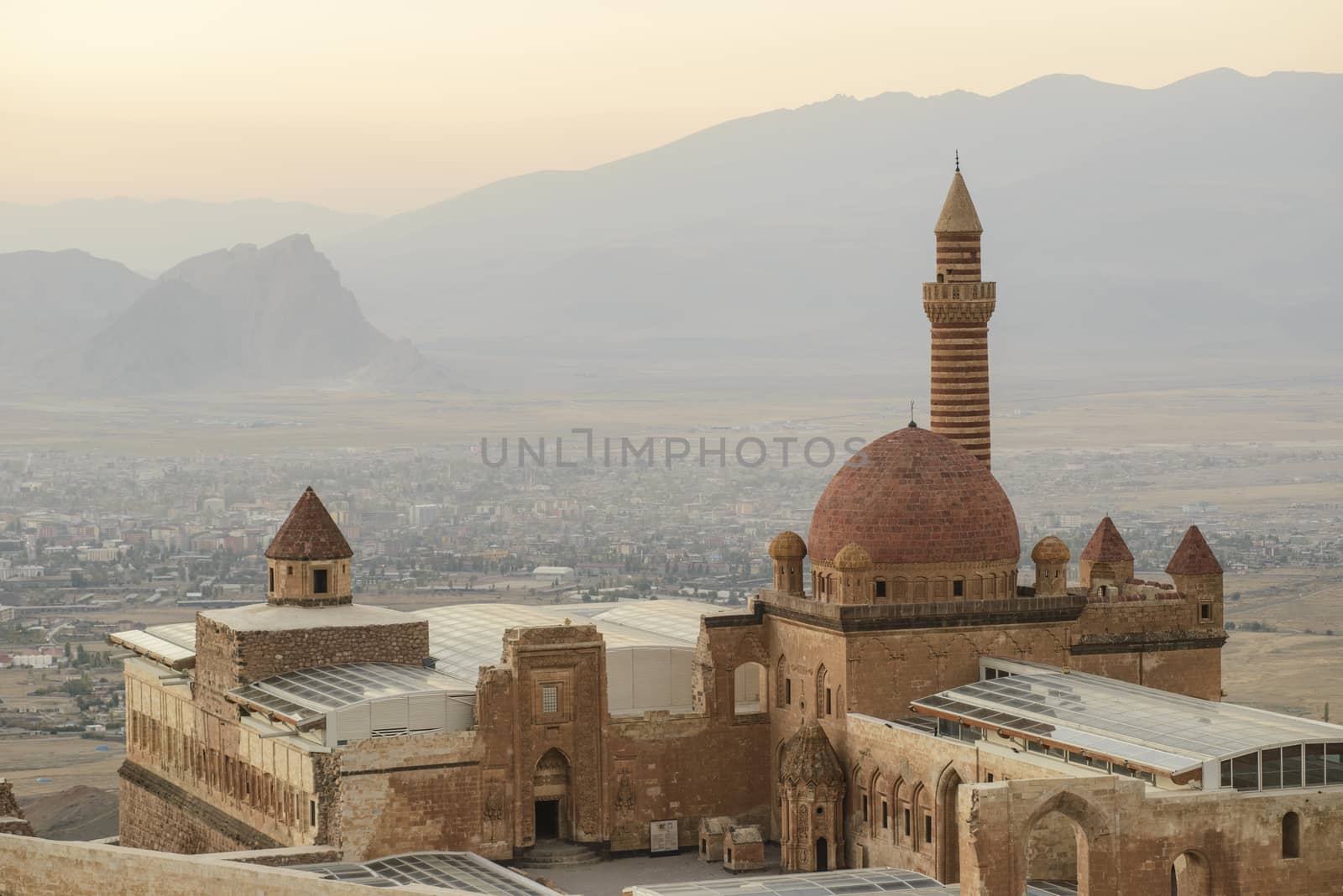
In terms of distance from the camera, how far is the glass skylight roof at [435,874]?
171ft

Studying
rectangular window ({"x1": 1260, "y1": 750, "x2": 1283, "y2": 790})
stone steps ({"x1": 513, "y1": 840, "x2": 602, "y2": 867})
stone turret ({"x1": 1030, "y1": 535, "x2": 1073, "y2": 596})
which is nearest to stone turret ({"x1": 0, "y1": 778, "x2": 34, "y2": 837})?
stone steps ({"x1": 513, "y1": 840, "x2": 602, "y2": 867})

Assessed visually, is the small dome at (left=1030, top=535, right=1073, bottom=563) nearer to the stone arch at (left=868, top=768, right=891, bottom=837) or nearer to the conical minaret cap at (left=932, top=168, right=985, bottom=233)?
the stone arch at (left=868, top=768, right=891, bottom=837)

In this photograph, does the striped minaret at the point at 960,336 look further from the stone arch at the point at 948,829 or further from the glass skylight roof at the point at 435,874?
the glass skylight roof at the point at 435,874

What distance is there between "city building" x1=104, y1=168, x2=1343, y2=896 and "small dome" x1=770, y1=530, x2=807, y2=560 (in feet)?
0.26

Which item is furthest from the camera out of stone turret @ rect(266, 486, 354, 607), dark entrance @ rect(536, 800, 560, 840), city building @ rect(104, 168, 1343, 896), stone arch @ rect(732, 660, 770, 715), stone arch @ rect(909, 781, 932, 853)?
stone turret @ rect(266, 486, 354, 607)

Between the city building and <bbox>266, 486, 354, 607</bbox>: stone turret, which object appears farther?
<bbox>266, 486, 354, 607</bbox>: stone turret

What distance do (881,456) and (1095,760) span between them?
485 inches

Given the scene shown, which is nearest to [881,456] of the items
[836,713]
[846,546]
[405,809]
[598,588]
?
[846,546]

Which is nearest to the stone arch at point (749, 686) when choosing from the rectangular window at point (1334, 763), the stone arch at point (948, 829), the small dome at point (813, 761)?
the small dome at point (813, 761)

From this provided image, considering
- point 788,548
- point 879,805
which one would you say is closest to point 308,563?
point 788,548

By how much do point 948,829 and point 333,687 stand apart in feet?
52.4

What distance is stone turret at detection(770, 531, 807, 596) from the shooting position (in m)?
61.1

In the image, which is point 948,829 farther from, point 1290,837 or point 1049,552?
point 1049,552

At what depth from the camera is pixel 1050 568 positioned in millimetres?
60188
